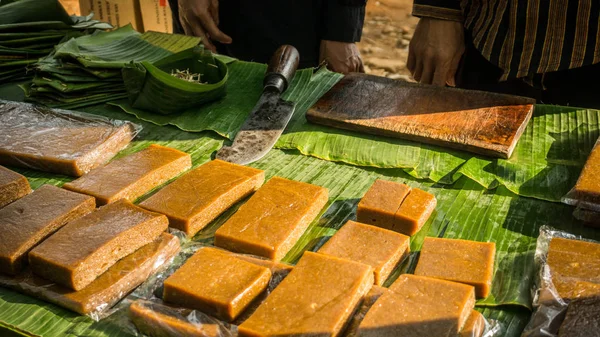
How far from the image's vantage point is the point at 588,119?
2.80m

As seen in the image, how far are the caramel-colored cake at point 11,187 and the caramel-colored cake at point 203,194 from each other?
47cm

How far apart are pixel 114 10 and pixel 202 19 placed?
42.2 inches

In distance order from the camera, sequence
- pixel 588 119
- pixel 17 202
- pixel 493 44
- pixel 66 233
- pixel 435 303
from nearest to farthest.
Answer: pixel 435 303, pixel 66 233, pixel 17 202, pixel 588 119, pixel 493 44

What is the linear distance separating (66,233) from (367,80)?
1768mm

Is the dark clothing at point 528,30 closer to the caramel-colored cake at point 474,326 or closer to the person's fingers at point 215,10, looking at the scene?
the person's fingers at point 215,10

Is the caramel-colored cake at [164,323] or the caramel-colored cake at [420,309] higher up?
the caramel-colored cake at [420,309]

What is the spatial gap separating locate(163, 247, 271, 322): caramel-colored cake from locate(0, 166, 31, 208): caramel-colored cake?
80 centimetres

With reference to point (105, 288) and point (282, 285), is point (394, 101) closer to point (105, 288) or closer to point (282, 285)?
point (282, 285)

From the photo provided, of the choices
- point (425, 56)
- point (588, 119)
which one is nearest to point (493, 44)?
point (425, 56)

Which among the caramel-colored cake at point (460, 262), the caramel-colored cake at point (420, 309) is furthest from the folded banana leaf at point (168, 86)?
the caramel-colored cake at point (420, 309)

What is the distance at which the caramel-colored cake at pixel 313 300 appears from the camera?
1524mm

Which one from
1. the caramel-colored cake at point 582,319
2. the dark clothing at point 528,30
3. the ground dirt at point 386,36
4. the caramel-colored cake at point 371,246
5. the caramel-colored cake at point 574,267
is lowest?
the ground dirt at point 386,36

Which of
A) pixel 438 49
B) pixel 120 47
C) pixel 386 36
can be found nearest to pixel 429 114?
pixel 438 49

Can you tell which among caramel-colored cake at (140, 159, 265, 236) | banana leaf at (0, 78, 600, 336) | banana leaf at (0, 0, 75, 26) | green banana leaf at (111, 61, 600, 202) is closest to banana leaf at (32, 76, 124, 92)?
green banana leaf at (111, 61, 600, 202)
